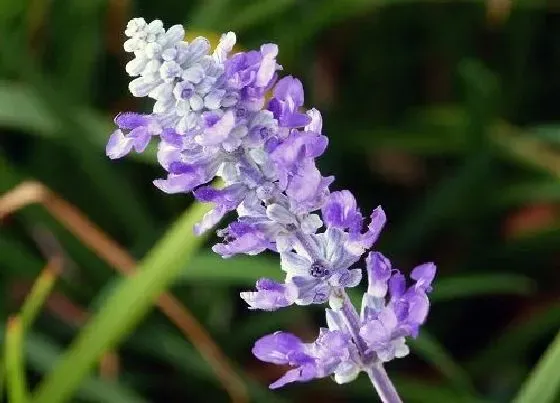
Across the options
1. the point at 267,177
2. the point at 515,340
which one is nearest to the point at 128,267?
the point at 515,340

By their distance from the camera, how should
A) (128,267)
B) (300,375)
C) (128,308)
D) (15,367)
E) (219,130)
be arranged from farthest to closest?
(128,267), (128,308), (15,367), (300,375), (219,130)

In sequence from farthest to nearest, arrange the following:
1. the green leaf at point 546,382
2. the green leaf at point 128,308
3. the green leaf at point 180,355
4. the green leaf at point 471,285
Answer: the green leaf at point 180,355
the green leaf at point 471,285
the green leaf at point 128,308
the green leaf at point 546,382

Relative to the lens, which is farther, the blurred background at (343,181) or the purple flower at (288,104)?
the blurred background at (343,181)

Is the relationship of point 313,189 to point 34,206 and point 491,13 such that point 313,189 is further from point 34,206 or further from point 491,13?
point 491,13

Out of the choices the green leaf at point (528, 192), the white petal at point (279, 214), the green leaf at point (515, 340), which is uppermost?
the green leaf at point (528, 192)

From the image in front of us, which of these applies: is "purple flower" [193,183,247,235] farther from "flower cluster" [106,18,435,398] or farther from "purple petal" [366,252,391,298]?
"purple petal" [366,252,391,298]

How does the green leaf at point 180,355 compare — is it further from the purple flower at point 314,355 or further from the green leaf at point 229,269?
the purple flower at point 314,355

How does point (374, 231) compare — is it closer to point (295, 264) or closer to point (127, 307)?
point (295, 264)

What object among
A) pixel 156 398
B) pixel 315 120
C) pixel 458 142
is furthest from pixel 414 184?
pixel 315 120

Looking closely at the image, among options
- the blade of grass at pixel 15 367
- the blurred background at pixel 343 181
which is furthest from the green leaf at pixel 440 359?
the blade of grass at pixel 15 367
